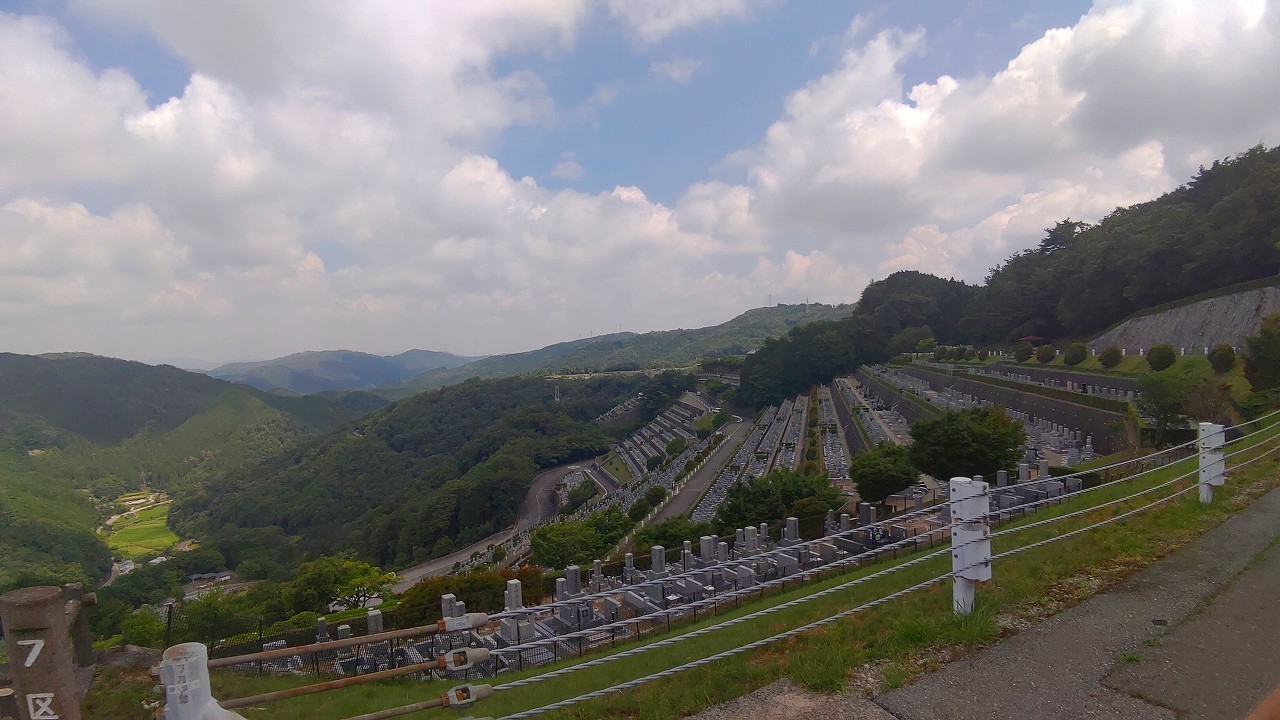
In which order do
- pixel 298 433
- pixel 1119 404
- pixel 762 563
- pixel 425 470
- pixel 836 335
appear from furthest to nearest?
1. pixel 298 433
2. pixel 425 470
3. pixel 836 335
4. pixel 1119 404
5. pixel 762 563

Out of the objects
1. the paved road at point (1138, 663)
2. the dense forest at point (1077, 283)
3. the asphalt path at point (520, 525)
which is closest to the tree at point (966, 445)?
the paved road at point (1138, 663)

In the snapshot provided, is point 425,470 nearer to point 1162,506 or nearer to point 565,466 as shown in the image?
point 565,466

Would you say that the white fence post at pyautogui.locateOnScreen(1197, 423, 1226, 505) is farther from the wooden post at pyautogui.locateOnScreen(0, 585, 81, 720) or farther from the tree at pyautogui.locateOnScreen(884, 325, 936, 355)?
the tree at pyautogui.locateOnScreen(884, 325, 936, 355)

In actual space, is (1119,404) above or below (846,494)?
above

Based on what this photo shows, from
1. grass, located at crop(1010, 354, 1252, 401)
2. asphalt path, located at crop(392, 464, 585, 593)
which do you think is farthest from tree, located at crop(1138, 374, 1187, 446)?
asphalt path, located at crop(392, 464, 585, 593)

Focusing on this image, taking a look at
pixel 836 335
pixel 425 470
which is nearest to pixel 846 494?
pixel 836 335

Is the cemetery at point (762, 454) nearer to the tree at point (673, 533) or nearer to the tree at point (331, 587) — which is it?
the tree at point (673, 533)

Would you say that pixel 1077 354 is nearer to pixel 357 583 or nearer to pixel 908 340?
pixel 908 340

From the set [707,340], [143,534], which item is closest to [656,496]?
[143,534]
